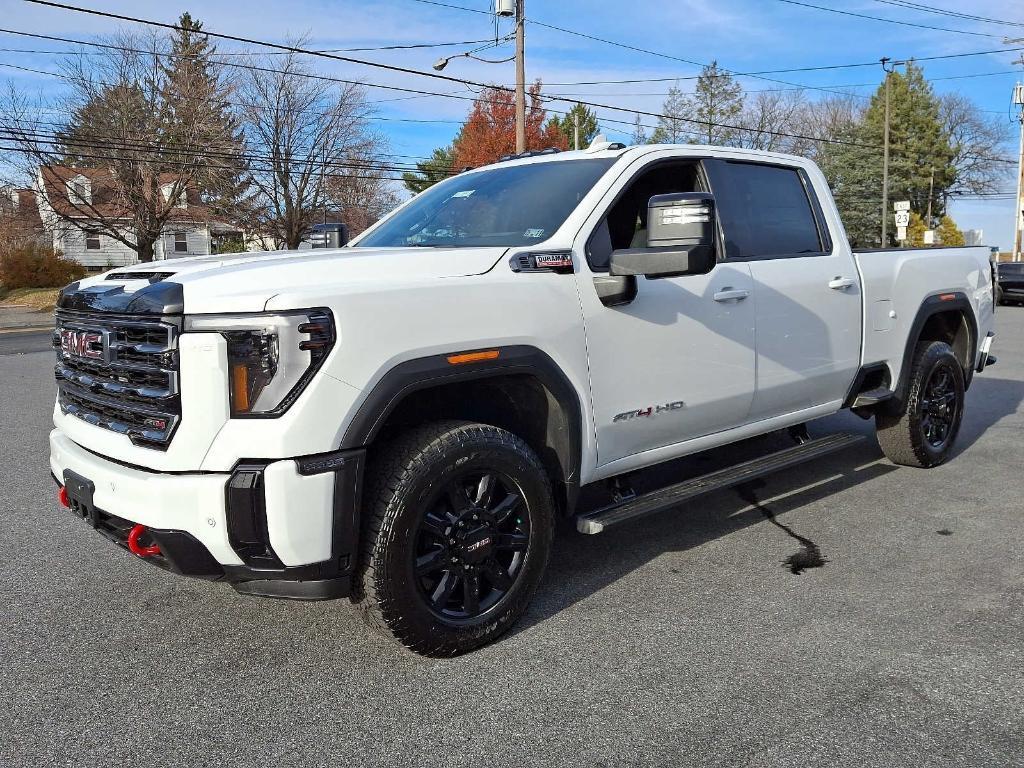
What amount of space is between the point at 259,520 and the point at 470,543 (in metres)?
Answer: 0.81

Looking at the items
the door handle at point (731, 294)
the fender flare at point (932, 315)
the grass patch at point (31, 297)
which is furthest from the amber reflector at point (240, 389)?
the grass patch at point (31, 297)

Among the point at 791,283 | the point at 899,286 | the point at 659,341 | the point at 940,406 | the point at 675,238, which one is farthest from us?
the point at 940,406

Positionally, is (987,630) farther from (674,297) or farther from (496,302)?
(496,302)

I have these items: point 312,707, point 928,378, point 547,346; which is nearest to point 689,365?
point 547,346

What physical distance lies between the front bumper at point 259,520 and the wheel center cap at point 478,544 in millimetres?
455

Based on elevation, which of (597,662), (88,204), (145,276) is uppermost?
(88,204)

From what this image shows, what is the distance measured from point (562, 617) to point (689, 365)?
127 cm

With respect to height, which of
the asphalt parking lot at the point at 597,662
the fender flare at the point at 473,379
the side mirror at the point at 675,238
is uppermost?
the side mirror at the point at 675,238

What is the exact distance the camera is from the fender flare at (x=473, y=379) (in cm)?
291

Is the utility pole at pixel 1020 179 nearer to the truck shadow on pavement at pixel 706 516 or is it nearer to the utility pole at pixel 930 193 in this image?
the utility pole at pixel 930 193

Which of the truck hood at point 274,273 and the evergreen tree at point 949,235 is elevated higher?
the evergreen tree at point 949,235

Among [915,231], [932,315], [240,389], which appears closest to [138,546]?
[240,389]

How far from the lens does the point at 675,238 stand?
343 centimetres

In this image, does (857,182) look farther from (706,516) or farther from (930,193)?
(706,516)
